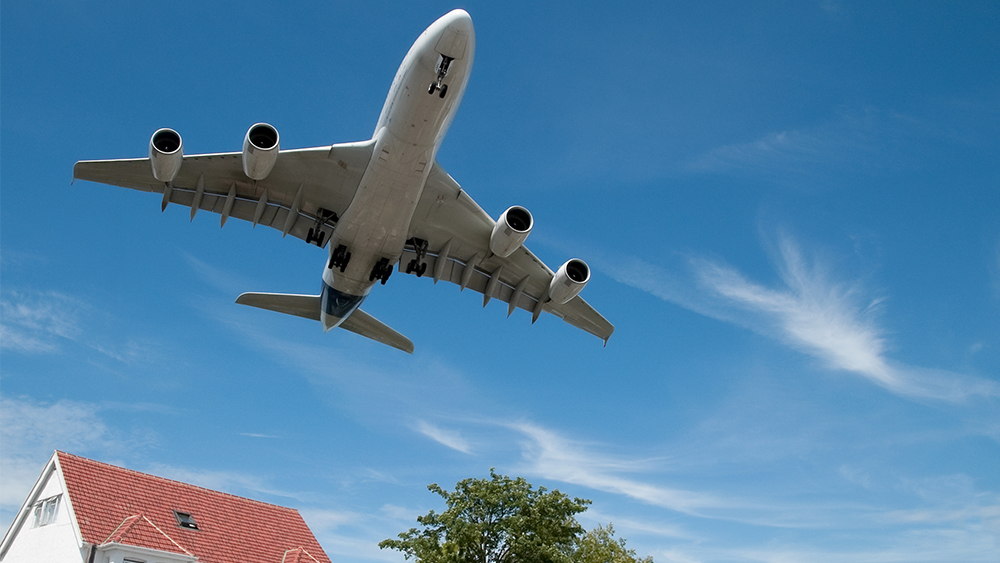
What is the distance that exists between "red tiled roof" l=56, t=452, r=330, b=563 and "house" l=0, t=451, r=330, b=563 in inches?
1.5

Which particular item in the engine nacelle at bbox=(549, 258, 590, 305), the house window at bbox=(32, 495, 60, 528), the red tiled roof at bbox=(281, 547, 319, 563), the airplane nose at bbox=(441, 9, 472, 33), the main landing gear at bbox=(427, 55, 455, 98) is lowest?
the red tiled roof at bbox=(281, 547, 319, 563)

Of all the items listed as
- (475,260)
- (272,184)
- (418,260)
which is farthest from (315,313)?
(475,260)

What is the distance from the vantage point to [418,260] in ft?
80.6

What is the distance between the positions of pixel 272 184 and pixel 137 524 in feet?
43.4

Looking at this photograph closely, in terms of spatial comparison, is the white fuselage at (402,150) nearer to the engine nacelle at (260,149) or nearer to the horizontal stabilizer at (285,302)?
the engine nacelle at (260,149)

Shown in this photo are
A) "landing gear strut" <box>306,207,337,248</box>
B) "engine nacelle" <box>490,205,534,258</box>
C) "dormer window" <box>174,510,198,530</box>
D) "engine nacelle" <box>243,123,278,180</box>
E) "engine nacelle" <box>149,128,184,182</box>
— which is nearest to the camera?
"engine nacelle" <box>149,128,184,182</box>

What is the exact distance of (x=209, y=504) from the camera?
1238 inches

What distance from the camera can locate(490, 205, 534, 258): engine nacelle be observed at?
21719mm

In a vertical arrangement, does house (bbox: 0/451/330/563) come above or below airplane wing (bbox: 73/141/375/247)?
below

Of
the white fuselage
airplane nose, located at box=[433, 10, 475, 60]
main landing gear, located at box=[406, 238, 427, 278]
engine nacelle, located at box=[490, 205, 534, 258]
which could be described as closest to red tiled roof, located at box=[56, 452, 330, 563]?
the white fuselage

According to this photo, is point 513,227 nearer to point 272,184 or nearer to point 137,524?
point 272,184

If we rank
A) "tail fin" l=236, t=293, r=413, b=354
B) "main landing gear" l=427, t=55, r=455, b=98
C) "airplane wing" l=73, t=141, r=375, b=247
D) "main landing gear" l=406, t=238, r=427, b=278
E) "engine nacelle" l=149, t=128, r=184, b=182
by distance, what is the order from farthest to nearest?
"tail fin" l=236, t=293, r=413, b=354, "main landing gear" l=406, t=238, r=427, b=278, "airplane wing" l=73, t=141, r=375, b=247, "engine nacelle" l=149, t=128, r=184, b=182, "main landing gear" l=427, t=55, r=455, b=98

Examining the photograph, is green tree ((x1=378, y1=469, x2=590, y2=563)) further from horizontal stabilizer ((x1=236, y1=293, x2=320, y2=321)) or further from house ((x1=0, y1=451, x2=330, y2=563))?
horizontal stabilizer ((x1=236, y1=293, x2=320, y2=321))

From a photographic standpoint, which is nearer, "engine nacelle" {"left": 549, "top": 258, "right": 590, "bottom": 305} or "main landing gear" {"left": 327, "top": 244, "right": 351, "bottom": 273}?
"main landing gear" {"left": 327, "top": 244, "right": 351, "bottom": 273}
